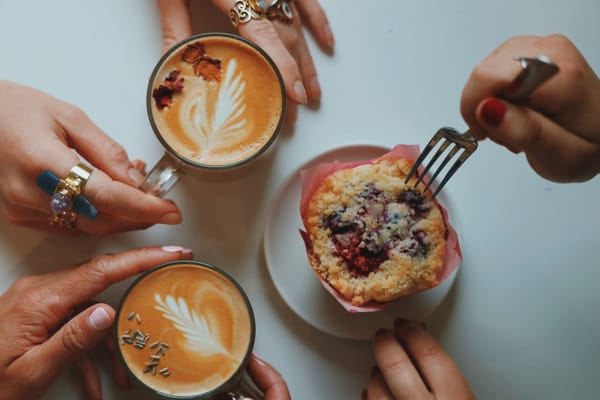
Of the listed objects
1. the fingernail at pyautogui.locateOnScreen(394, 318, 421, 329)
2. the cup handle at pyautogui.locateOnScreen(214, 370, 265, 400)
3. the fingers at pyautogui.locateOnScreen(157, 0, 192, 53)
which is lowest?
the cup handle at pyautogui.locateOnScreen(214, 370, 265, 400)

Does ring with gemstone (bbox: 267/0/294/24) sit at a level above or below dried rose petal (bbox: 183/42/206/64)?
above

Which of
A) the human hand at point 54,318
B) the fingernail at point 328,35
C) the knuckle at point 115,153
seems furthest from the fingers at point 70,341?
the fingernail at point 328,35

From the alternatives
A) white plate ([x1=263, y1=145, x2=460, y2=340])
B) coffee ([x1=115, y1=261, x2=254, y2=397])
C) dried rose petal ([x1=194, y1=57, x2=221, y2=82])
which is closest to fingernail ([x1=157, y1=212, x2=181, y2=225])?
coffee ([x1=115, y1=261, x2=254, y2=397])

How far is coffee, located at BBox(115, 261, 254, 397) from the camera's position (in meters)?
1.26

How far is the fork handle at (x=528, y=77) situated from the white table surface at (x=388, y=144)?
1.64 ft

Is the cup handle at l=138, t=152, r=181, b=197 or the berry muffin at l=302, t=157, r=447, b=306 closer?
the berry muffin at l=302, t=157, r=447, b=306

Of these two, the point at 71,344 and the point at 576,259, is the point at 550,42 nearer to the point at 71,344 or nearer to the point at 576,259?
the point at 576,259

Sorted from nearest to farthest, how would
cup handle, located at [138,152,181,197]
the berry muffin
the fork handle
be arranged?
the fork handle
the berry muffin
cup handle, located at [138,152,181,197]

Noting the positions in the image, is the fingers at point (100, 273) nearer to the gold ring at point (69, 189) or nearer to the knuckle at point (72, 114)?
the gold ring at point (69, 189)

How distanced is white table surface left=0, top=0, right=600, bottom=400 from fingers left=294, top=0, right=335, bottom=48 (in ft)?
0.12

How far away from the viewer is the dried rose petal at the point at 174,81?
1293mm

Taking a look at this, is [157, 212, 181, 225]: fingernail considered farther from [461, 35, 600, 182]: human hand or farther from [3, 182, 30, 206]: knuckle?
[461, 35, 600, 182]: human hand

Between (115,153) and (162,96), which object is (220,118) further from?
(115,153)

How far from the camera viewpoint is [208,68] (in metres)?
1.31
